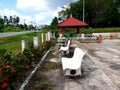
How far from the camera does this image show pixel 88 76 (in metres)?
8.74

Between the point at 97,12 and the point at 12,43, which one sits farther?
the point at 97,12

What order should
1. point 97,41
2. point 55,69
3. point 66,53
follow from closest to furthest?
1. point 55,69
2. point 66,53
3. point 97,41

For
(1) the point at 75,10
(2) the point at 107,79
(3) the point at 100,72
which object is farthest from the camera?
(1) the point at 75,10

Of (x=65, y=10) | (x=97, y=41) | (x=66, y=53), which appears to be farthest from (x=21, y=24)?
(x=66, y=53)

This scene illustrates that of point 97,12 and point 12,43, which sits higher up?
point 97,12

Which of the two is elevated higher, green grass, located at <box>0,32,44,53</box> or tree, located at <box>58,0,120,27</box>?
tree, located at <box>58,0,120,27</box>

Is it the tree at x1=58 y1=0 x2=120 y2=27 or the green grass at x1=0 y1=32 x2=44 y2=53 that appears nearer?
the green grass at x1=0 y1=32 x2=44 y2=53

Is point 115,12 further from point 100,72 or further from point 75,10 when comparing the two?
point 100,72

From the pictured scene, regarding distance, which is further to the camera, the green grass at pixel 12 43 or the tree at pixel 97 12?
the tree at pixel 97 12

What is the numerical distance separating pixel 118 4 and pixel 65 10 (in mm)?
14965

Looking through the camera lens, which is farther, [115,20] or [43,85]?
[115,20]

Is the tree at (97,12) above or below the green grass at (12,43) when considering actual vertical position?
above

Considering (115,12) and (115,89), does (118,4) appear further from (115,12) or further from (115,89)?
(115,89)

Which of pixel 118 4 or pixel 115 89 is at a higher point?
pixel 118 4
